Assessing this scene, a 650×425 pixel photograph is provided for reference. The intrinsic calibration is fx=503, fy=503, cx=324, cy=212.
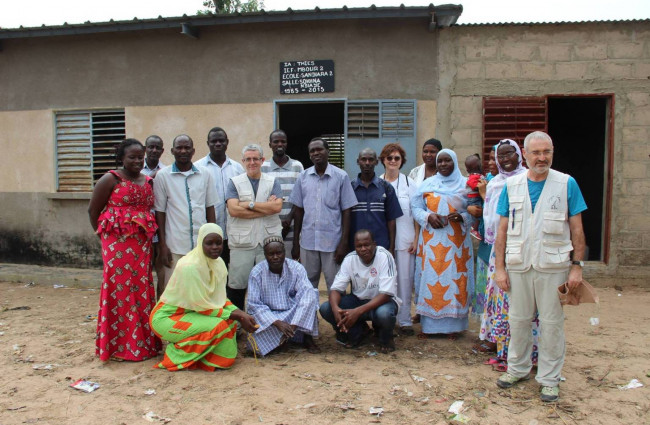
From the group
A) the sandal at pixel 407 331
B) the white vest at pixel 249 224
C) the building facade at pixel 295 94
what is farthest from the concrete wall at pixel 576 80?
the white vest at pixel 249 224

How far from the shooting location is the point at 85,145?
25.1 ft

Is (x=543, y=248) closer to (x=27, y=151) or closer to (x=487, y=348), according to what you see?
(x=487, y=348)

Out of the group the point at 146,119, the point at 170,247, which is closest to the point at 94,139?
the point at 146,119

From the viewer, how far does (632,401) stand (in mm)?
3271

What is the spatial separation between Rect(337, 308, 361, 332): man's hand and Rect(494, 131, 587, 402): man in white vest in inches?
47.3

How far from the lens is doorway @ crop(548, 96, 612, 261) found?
9484mm

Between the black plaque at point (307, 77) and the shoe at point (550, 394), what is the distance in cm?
462

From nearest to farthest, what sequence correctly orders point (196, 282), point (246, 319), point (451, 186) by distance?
point (196, 282) → point (246, 319) → point (451, 186)

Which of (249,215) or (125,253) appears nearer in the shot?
(125,253)

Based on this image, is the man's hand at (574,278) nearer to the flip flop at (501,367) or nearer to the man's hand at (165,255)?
the flip flop at (501,367)

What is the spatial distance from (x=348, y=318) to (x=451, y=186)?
4.85ft

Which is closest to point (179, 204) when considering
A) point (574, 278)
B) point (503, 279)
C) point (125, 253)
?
point (125, 253)

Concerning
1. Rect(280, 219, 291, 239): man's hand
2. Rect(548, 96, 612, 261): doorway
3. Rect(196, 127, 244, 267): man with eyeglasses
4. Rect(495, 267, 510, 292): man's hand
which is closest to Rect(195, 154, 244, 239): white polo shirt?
Rect(196, 127, 244, 267): man with eyeglasses

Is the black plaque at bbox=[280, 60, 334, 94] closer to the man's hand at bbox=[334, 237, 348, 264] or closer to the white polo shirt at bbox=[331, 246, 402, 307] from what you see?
the man's hand at bbox=[334, 237, 348, 264]
